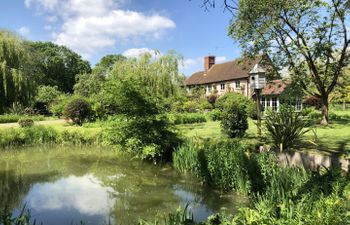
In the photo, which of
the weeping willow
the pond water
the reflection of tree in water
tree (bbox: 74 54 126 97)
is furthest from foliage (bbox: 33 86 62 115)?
the reflection of tree in water

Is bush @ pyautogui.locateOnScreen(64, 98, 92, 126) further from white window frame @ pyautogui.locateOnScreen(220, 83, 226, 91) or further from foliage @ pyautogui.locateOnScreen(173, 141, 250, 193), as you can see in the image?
white window frame @ pyautogui.locateOnScreen(220, 83, 226, 91)

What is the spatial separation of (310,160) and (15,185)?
27.0 ft

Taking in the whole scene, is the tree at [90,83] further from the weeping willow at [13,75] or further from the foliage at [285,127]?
the foliage at [285,127]

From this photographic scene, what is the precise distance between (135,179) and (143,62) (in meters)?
23.0

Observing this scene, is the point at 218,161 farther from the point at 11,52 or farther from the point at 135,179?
the point at 11,52

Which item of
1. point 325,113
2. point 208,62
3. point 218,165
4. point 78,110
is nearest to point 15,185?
point 218,165

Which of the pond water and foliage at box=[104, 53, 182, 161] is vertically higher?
foliage at box=[104, 53, 182, 161]

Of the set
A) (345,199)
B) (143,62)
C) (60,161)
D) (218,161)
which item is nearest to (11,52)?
(143,62)

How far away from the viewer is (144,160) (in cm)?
1231

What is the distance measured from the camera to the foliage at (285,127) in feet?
29.1

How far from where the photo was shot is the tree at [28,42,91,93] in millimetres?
55938

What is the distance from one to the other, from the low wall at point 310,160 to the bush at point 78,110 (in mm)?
16562

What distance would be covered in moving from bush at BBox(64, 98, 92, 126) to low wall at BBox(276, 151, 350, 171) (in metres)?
16.6

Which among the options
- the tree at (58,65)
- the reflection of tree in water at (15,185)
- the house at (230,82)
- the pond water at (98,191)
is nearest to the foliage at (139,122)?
the pond water at (98,191)
